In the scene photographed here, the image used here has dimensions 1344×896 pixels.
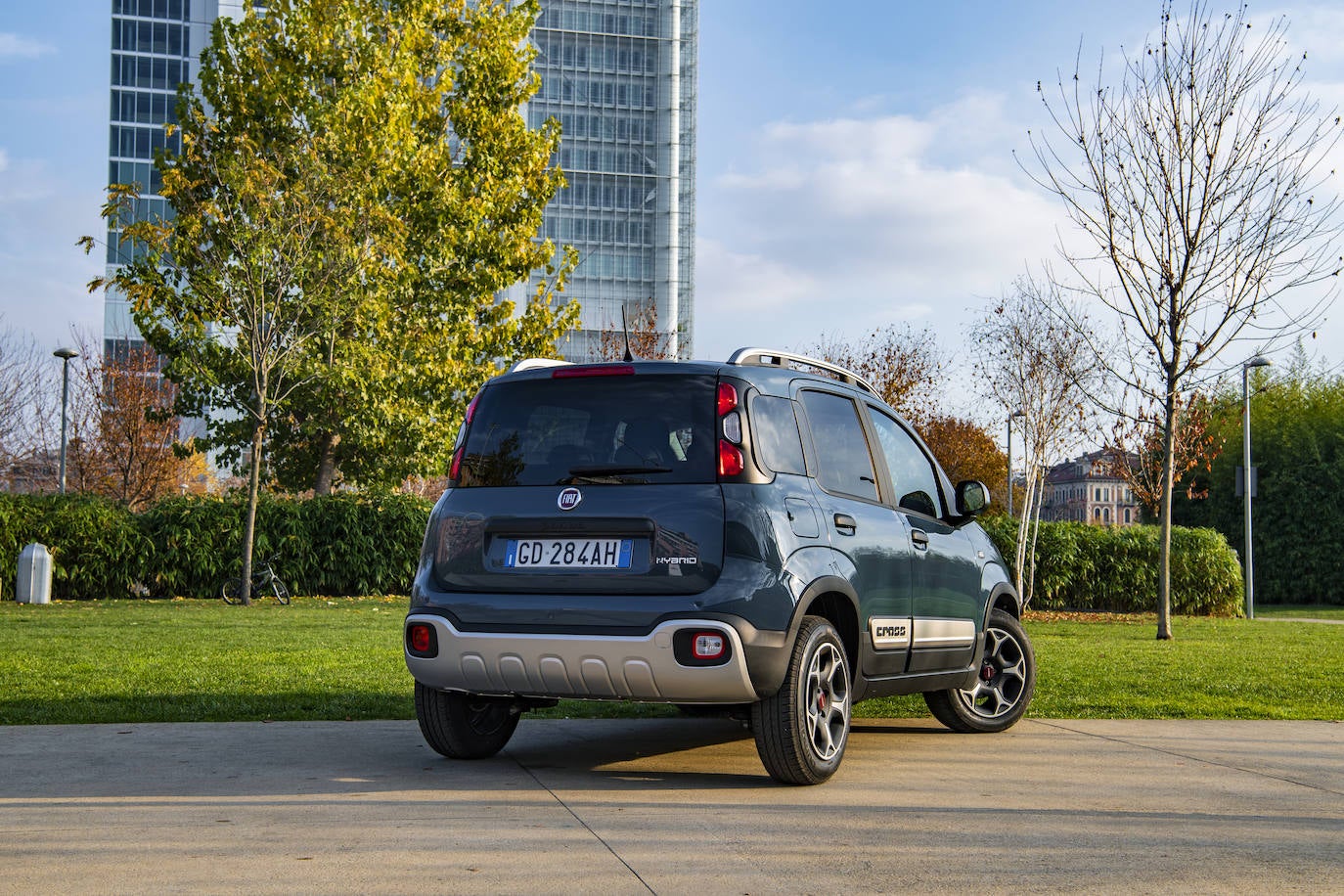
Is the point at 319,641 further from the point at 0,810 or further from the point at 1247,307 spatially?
the point at 1247,307

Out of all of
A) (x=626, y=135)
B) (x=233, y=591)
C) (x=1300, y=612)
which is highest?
(x=626, y=135)

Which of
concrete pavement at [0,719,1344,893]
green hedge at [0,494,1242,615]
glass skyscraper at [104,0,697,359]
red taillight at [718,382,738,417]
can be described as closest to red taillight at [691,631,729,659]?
concrete pavement at [0,719,1344,893]

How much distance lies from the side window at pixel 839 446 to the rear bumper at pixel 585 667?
4.02 feet

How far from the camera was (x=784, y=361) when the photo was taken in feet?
23.5

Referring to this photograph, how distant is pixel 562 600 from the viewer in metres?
5.97

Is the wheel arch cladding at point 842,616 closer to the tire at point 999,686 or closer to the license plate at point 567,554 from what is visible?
the license plate at point 567,554

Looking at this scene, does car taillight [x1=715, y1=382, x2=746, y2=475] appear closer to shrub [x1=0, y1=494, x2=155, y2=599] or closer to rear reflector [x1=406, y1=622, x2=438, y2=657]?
rear reflector [x1=406, y1=622, x2=438, y2=657]

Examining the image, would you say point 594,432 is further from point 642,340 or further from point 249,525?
point 642,340

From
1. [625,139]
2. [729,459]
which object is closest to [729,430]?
[729,459]

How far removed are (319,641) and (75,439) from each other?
1227 inches

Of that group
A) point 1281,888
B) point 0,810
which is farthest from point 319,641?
point 1281,888

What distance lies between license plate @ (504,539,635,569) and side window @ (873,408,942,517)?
6.57 feet

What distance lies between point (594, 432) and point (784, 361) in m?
1.37

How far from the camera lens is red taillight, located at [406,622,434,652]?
628 cm
